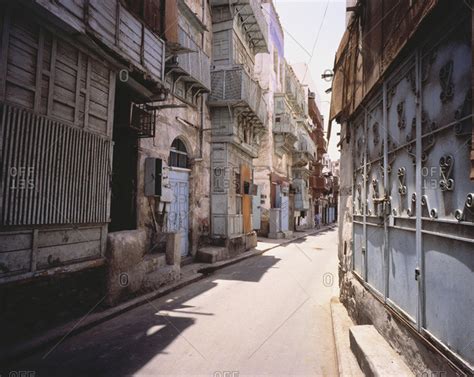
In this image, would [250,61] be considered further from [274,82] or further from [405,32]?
[405,32]

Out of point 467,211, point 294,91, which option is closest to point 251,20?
A: point 294,91

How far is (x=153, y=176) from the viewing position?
31.7 ft

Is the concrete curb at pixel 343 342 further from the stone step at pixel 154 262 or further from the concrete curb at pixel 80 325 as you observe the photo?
the stone step at pixel 154 262

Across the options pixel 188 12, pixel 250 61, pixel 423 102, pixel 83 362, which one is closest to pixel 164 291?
pixel 83 362

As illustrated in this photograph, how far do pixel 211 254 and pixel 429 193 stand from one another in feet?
33.1

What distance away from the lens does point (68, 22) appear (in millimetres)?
5246

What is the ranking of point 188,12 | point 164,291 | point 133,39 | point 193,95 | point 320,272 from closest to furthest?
point 133,39, point 164,291, point 320,272, point 188,12, point 193,95

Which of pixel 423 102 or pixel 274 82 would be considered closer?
pixel 423 102

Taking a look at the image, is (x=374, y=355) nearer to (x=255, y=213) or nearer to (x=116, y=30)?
(x=116, y=30)

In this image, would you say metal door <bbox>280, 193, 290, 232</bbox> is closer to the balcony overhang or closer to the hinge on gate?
the balcony overhang

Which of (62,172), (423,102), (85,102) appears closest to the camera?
(423,102)

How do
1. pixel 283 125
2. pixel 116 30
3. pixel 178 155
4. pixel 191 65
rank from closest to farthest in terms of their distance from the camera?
pixel 116 30 → pixel 191 65 → pixel 178 155 → pixel 283 125

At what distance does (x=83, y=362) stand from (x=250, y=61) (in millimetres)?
18115

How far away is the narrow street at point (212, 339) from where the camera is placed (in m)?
4.28
